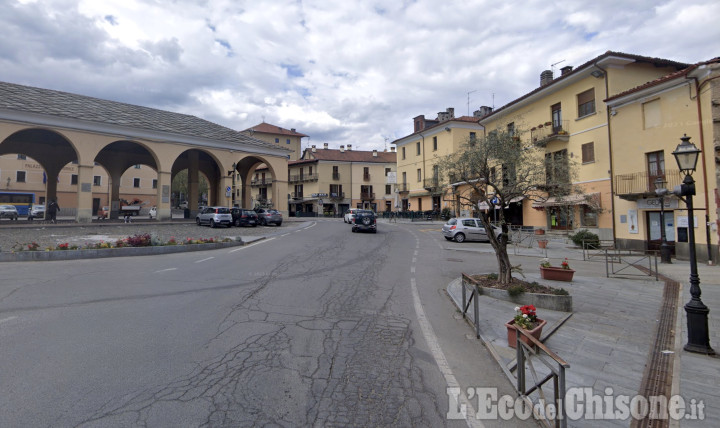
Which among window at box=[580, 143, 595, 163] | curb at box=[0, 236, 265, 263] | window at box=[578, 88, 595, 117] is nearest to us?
curb at box=[0, 236, 265, 263]

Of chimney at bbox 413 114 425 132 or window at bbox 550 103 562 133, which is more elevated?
chimney at bbox 413 114 425 132

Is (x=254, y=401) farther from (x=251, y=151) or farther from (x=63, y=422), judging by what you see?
(x=251, y=151)

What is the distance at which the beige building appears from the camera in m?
60.4

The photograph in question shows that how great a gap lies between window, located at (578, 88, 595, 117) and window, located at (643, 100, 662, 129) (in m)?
4.69

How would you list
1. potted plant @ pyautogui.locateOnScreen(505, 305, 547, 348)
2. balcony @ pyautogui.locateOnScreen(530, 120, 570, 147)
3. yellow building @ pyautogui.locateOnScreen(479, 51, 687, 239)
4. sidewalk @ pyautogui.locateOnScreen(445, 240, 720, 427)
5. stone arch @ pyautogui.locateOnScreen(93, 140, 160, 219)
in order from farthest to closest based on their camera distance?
stone arch @ pyautogui.locateOnScreen(93, 140, 160, 219), balcony @ pyautogui.locateOnScreen(530, 120, 570, 147), yellow building @ pyautogui.locateOnScreen(479, 51, 687, 239), potted plant @ pyautogui.locateOnScreen(505, 305, 547, 348), sidewalk @ pyautogui.locateOnScreen(445, 240, 720, 427)

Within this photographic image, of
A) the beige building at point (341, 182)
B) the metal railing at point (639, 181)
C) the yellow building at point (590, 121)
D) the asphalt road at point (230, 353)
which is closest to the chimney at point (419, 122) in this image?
the beige building at point (341, 182)

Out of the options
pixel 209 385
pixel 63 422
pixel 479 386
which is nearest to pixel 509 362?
pixel 479 386

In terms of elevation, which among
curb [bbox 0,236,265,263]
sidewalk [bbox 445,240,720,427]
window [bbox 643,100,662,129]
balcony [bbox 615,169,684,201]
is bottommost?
sidewalk [bbox 445,240,720,427]

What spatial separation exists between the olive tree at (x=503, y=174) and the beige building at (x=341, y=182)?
5008cm

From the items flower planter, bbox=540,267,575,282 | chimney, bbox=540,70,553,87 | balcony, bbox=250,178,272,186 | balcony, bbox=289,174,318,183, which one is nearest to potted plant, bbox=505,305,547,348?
flower planter, bbox=540,267,575,282

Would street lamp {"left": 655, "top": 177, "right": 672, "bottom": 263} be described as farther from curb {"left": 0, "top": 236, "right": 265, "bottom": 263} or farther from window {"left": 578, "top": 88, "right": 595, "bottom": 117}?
curb {"left": 0, "top": 236, "right": 265, "bottom": 263}

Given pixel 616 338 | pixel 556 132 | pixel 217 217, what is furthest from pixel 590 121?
pixel 217 217

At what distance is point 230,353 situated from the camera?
14.3 ft

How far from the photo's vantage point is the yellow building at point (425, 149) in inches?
1615
